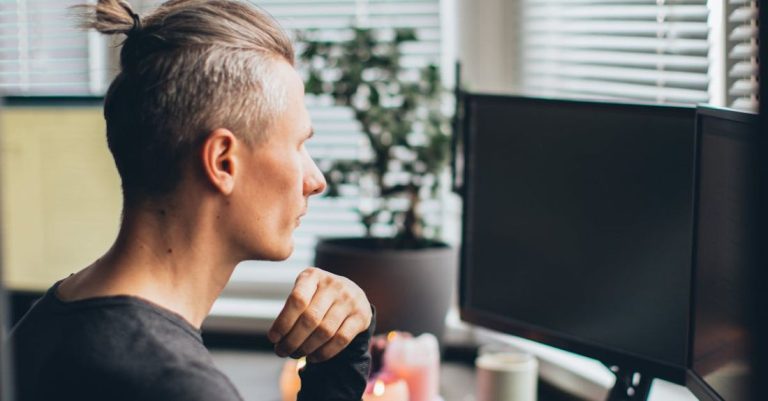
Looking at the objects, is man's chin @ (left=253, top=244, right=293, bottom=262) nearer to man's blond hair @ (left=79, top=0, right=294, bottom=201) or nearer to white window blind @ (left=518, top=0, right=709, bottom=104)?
man's blond hair @ (left=79, top=0, right=294, bottom=201)

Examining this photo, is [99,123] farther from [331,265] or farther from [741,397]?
[741,397]

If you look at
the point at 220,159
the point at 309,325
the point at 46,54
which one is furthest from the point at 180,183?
the point at 46,54

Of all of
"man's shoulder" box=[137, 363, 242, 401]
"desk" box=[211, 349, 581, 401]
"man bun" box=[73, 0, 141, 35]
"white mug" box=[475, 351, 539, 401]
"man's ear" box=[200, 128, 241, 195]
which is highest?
"man bun" box=[73, 0, 141, 35]

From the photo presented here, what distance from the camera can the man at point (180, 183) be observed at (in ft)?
→ 2.91

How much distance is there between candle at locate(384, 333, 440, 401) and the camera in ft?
5.68

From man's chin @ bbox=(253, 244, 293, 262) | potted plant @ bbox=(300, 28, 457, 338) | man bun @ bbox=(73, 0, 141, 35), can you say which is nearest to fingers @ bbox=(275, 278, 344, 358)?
man's chin @ bbox=(253, 244, 293, 262)

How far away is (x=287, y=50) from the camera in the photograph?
105 cm

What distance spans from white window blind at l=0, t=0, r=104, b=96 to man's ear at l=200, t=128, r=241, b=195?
5.18ft

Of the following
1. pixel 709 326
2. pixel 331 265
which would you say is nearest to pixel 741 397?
pixel 709 326

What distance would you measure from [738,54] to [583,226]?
1.26 ft

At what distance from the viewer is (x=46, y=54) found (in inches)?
96.4

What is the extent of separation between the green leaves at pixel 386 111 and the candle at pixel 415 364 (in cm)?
30

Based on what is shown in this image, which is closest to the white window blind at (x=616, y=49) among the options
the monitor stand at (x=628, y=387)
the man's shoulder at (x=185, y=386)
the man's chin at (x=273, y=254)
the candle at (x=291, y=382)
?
the monitor stand at (x=628, y=387)

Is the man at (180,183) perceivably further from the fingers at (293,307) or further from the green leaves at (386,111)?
the green leaves at (386,111)
